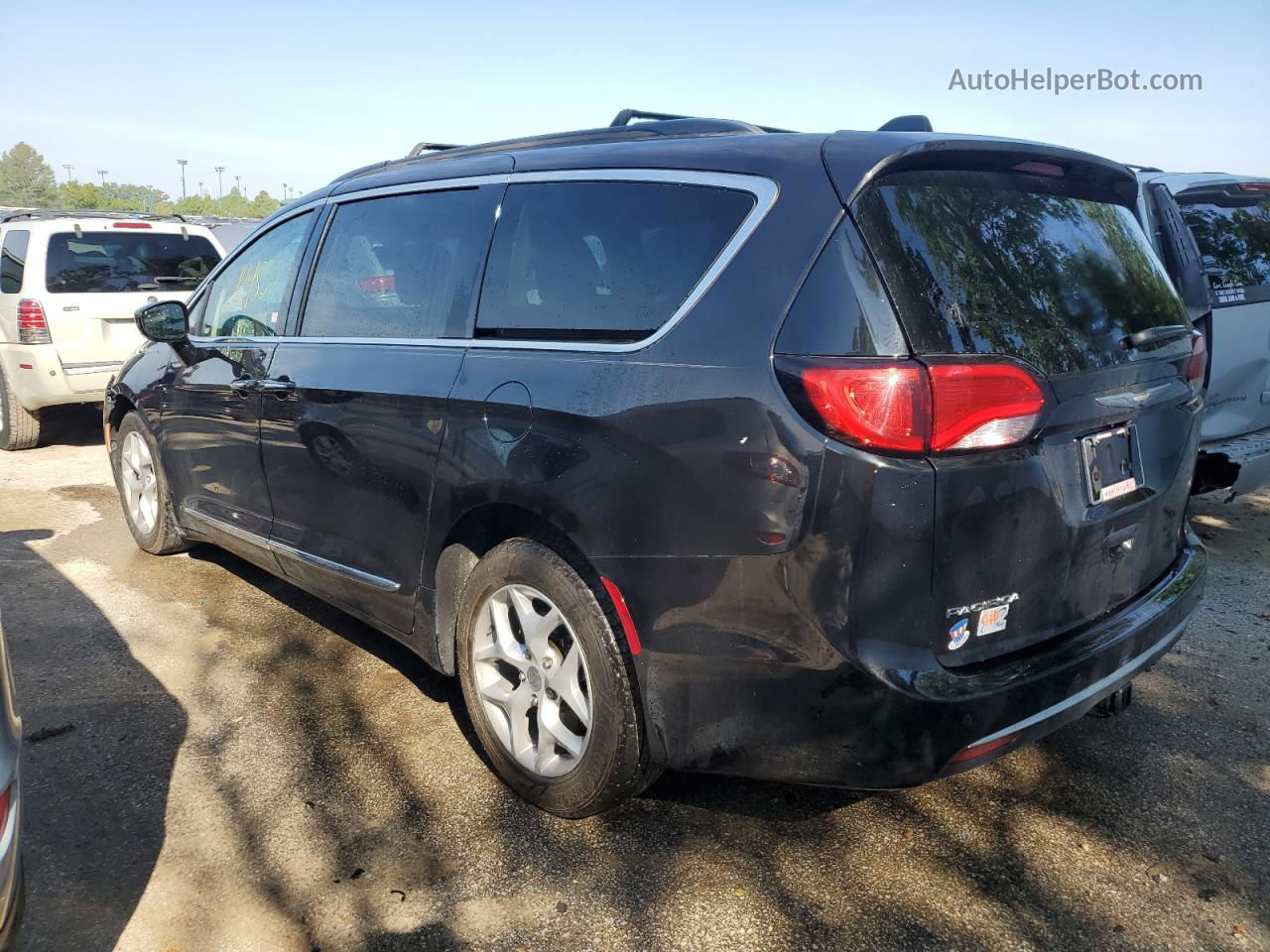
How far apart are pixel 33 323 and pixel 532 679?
6956mm

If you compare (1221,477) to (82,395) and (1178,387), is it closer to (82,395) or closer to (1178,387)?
(1178,387)

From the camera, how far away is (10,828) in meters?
1.94

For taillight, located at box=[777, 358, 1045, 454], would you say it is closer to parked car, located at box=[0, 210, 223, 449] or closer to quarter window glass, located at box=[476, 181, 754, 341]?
quarter window glass, located at box=[476, 181, 754, 341]

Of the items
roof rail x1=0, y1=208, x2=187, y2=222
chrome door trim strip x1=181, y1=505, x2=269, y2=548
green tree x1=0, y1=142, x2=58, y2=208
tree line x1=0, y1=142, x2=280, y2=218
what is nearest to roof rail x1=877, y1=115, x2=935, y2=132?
chrome door trim strip x1=181, y1=505, x2=269, y2=548

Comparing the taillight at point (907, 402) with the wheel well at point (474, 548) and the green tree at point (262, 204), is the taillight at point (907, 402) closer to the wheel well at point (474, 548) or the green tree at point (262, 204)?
the wheel well at point (474, 548)

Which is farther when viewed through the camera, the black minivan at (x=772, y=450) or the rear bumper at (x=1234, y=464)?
the rear bumper at (x=1234, y=464)

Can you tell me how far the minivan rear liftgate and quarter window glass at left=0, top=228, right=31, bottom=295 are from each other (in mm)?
8058

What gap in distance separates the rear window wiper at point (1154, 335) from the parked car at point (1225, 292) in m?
2.03

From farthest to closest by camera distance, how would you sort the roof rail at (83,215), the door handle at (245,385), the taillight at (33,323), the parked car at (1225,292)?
the roof rail at (83,215) < the taillight at (33,323) < the parked car at (1225,292) < the door handle at (245,385)

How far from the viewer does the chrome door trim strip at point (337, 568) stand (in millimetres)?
3400

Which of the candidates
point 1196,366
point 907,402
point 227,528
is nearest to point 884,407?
point 907,402

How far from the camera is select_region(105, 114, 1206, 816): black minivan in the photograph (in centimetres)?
217

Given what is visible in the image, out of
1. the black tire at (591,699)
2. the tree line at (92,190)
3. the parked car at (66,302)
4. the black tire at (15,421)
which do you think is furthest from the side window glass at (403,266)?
the tree line at (92,190)

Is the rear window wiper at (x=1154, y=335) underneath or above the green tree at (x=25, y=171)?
underneath
